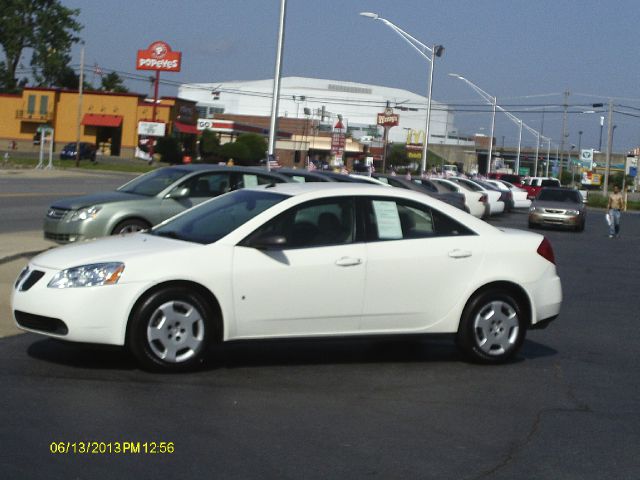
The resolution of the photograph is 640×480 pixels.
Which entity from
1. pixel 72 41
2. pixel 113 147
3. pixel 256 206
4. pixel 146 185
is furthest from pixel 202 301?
pixel 72 41

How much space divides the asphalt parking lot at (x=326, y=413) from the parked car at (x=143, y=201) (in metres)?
5.45

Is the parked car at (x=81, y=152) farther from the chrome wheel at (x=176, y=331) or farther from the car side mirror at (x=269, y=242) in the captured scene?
the chrome wheel at (x=176, y=331)

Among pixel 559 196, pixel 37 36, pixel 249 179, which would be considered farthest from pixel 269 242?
pixel 37 36

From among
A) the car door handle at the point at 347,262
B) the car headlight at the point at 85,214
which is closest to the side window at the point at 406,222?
the car door handle at the point at 347,262

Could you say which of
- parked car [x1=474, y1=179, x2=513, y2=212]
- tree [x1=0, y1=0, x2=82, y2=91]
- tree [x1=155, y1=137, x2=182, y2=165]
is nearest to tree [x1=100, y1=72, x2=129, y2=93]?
tree [x1=0, y1=0, x2=82, y2=91]

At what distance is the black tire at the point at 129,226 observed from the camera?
50.5 feet

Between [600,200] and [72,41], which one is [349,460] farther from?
[72,41]

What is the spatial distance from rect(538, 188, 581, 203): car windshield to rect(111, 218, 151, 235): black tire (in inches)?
944

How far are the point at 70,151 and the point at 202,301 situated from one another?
67.5 m

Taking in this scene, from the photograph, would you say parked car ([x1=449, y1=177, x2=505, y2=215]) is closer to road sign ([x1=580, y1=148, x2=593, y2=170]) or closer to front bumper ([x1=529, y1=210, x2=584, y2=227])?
front bumper ([x1=529, y1=210, x2=584, y2=227])

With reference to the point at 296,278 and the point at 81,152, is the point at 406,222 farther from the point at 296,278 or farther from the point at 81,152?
the point at 81,152

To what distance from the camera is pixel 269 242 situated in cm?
800

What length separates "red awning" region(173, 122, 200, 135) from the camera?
293 feet

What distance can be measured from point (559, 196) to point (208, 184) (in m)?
23.5
